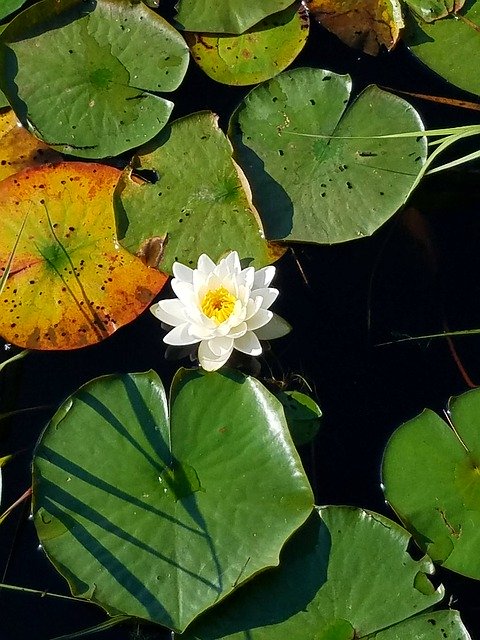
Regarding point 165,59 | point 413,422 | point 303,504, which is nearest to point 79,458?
point 303,504

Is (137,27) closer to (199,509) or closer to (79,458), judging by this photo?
(79,458)

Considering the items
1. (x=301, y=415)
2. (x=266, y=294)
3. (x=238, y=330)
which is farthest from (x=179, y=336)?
(x=301, y=415)

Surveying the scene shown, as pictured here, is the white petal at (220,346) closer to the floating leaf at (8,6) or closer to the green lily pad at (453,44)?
the green lily pad at (453,44)

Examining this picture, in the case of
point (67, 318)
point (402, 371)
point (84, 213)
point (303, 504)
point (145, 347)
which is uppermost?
point (84, 213)

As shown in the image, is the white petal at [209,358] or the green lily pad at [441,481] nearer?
the green lily pad at [441,481]

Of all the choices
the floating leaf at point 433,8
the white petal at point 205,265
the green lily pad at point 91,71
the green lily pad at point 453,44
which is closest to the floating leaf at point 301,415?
the white petal at point 205,265

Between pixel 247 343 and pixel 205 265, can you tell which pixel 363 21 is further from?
pixel 247 343
